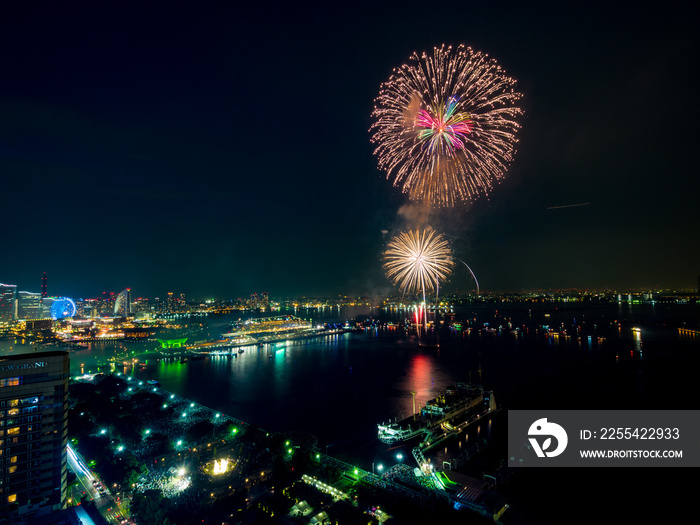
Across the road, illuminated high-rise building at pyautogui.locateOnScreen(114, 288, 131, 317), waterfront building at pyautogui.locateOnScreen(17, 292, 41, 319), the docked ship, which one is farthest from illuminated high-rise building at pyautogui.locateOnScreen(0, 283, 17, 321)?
the docked ship

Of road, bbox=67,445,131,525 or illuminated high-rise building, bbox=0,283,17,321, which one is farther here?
illuminated high-rise building, bbox=0,283,17,321

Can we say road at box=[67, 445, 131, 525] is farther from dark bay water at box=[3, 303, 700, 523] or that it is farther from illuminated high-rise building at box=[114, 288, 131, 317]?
illuminated high-rise building at box=[114, 288, 131, 317]

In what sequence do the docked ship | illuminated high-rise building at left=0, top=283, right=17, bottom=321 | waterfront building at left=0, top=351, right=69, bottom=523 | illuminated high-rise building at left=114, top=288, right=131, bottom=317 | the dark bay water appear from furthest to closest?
illuminated high-rise building at left=114, top=288, right=131, bottom=317 → illuminated high-rise building at left=0, top=283, right=17, bottom=321 → the docked ship → the dark bay water → waterfront building at left=0, top=351, right=69, bottom=523

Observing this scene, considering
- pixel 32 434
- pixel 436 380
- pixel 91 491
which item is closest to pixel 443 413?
pixel 436 380

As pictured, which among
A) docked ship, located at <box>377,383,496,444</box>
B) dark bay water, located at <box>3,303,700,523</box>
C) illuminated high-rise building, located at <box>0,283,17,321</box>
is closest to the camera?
dark bay water, located at <box>3,303,700,523</box>

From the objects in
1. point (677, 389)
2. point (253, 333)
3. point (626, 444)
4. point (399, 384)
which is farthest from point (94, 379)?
point (677, 389)

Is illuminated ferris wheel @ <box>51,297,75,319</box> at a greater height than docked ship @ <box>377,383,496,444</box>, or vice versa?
illuminated ferris wheel @ <box>51,297,75,319</box>

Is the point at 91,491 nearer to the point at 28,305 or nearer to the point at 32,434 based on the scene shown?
the point at 32,434

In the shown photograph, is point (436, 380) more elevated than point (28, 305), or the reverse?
point (28, 305)
